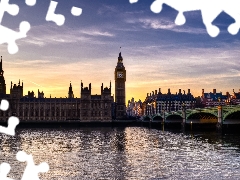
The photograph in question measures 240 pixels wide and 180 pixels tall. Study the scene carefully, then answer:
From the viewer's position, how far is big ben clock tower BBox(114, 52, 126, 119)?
580 ft

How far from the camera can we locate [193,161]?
31.1m

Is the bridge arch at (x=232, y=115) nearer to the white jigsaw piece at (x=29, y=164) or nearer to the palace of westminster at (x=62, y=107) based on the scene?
the white jigsaw piece at (x=29, y=164)

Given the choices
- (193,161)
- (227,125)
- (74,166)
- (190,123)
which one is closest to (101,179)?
(74,166)

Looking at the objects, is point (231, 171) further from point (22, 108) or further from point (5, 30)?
point (22, 108)

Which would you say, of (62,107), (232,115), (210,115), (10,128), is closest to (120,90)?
(62,107)

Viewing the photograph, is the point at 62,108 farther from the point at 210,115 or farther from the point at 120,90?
the point at 210,115

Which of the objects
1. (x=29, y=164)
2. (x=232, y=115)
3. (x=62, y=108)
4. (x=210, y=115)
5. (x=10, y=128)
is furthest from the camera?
(x=62, y=108)

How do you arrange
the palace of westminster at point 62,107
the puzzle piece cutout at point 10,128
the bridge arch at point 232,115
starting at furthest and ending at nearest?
the palace of westminster at point 62,107, the bridge arch at point 232,115, the puzzle piece cutout at point 10,128

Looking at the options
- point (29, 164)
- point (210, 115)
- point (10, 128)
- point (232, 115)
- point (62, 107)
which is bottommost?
point (29, 164)

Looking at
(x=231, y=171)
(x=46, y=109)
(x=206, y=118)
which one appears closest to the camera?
(x=231, y=171)

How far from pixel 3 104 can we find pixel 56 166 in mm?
20348

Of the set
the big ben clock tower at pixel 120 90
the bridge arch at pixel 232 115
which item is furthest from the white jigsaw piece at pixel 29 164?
the big ben clock tower at pixel 120 90

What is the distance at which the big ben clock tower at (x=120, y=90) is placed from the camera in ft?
580

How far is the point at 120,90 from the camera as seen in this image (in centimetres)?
18438
